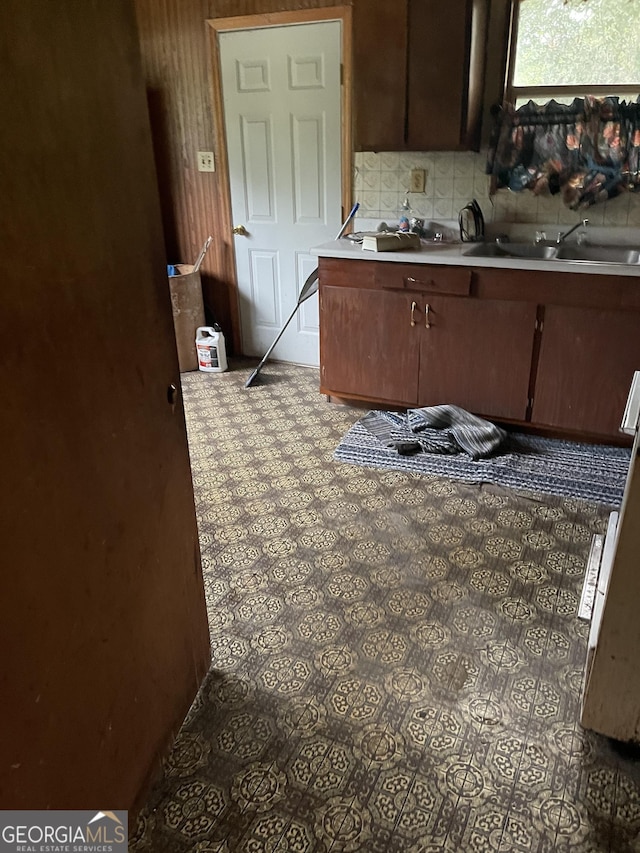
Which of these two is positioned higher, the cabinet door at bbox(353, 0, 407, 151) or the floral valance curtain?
the cabinet door at bbox(353, 0, 407, 151)

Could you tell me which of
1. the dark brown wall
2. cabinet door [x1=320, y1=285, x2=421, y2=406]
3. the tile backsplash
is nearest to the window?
the tile backsplash

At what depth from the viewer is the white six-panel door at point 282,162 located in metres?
3.49

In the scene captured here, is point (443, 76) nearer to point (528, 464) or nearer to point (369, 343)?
point (369, 343)

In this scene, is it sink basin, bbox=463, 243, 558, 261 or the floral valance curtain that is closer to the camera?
the floral valance curtain

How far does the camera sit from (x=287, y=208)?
12.6ft

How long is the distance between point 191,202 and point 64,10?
3283mm

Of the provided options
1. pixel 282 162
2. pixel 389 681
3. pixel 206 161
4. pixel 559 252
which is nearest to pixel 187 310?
pixel 206 161

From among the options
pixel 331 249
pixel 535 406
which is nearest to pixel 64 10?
pixel 331 249

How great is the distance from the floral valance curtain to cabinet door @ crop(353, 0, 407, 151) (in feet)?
1.78

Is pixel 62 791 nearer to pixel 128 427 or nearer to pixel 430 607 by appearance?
pixel 128 427

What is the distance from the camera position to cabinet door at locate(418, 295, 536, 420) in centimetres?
289

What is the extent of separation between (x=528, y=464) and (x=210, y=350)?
2155mm
